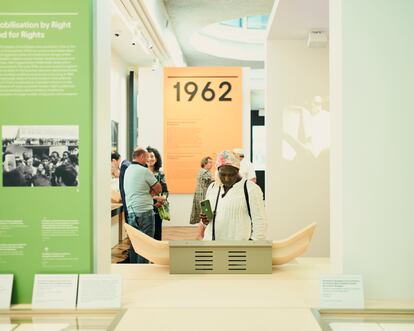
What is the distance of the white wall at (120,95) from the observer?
8406mm

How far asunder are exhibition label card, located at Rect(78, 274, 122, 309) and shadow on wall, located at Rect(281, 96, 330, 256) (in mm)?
3489

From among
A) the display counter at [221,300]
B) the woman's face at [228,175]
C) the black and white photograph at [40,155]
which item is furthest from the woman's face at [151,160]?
the black and white photograph at [40,155]

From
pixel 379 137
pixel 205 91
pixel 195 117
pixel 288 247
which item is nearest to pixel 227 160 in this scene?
pixel 288 247

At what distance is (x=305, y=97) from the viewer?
477 centimetres

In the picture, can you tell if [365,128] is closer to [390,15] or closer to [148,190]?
[390,15]

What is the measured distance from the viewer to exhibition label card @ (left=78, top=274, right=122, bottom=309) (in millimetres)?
1491

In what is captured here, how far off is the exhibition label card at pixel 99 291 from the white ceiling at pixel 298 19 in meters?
2.91

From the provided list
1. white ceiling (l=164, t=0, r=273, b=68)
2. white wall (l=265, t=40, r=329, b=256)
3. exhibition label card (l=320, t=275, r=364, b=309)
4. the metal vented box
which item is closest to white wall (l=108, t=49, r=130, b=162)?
white ceiling (l=164, t=0, r=273, b=68)

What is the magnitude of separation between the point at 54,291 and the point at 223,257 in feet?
2.50

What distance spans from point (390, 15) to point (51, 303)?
66.7 inches

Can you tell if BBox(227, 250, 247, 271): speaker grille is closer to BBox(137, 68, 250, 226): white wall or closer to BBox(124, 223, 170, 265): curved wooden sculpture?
BBox(124, 223, 170, 265): curved wooden sculpture

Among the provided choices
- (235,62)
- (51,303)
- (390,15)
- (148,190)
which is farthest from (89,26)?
(235,62)

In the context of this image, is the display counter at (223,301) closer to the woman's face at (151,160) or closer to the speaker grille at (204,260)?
the speaker grille at (204,260)

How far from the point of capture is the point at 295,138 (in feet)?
15.6
